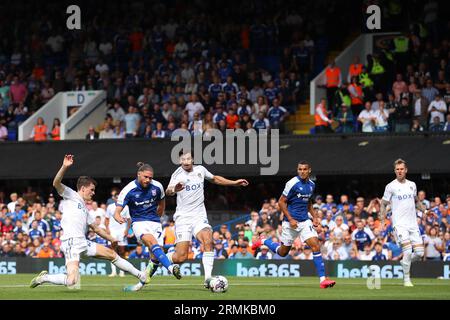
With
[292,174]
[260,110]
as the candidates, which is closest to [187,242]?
[292,174]

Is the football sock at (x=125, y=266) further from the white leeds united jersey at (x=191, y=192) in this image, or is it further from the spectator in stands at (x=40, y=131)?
the spectator in stands at (x=40, y=131)

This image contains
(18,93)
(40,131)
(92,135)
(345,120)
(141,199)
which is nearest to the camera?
(141,199)

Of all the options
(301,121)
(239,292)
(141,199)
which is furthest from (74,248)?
(301,121)

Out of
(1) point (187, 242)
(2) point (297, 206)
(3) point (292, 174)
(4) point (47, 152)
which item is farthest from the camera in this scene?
(4) point (47, 152)

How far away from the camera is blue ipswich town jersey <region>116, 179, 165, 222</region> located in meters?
19.2

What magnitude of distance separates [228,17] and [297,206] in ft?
65.3

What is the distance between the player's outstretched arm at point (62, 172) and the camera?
656 inches

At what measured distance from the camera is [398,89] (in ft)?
105

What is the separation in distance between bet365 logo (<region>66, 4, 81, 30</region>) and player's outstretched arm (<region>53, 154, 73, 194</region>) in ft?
81.6

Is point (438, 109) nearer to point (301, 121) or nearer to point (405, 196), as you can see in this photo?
point (301, 121)

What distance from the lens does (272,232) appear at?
29.8m

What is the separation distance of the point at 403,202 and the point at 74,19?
2368 centimetres

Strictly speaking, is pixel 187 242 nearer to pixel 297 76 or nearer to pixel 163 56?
pixel 297 76

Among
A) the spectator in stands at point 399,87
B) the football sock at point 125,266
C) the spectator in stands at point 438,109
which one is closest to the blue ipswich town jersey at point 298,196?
the football sock at point 125,266
